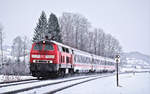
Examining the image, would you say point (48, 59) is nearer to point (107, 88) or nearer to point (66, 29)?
point (107, 88)

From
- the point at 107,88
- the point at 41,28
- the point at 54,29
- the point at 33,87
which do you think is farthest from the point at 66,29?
the point at 33,87

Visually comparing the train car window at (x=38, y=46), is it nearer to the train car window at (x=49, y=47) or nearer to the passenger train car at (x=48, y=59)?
the passenger train car at (x=48, y=59)

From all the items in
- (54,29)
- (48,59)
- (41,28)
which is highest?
(41,28)

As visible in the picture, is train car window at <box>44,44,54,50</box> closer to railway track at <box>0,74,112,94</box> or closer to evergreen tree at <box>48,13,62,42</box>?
railway track at <box>0,74,112,94</box>

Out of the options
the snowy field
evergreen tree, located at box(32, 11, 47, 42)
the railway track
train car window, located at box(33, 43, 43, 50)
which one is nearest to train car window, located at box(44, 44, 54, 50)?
train car window, located at box(33, 43, 43, 50)

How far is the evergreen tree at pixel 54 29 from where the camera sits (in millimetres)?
58312

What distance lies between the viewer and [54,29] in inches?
2297

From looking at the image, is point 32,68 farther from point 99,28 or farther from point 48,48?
point 99,28

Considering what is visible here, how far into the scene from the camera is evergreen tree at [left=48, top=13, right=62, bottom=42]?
58312 mm

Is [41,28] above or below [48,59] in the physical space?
above

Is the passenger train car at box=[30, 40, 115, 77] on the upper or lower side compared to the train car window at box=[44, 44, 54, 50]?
lower

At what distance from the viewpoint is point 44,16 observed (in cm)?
6225

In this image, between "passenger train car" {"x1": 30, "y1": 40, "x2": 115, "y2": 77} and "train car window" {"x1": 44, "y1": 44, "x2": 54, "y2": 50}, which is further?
"train car window" {"x1": 44, "y1": 44, "x2": 54, "y2": 50}

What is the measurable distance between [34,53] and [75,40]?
41.7m
